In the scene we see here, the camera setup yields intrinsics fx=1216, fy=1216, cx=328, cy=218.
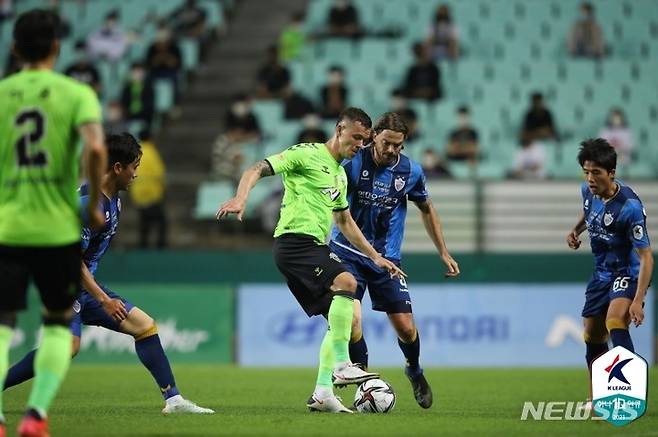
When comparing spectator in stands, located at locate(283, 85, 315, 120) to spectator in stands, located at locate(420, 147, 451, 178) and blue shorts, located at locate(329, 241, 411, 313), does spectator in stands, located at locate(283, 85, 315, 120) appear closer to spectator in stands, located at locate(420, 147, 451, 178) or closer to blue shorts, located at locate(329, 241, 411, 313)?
spectator in stands, located at locate(420, 147, 451, 178)

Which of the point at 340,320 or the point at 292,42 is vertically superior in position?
the point at 292,42

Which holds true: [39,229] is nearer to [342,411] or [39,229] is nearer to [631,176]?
[342,411]

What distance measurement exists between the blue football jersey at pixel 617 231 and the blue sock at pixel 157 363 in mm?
3403

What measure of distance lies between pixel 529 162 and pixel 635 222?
10.00 metres

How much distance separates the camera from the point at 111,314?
8.55m

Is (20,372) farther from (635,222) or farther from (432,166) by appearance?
(432,166)

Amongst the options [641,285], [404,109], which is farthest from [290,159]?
[404,109]

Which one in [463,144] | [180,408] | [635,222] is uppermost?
[635,222]

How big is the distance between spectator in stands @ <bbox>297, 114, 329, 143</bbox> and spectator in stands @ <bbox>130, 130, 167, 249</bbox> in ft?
7.39

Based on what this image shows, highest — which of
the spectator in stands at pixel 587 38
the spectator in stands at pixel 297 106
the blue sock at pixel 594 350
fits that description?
the spectator in stands at pixel 587 38

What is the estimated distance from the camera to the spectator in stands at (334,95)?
20.2 meters

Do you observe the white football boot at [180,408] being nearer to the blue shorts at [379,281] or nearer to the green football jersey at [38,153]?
the blue shorts at [379,281]

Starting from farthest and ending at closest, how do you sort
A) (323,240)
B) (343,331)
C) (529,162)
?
(529,162), (323,240), (343,331)

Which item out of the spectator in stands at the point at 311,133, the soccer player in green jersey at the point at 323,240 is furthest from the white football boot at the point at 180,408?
the spectator in stands at the point at 311,133
